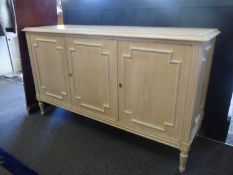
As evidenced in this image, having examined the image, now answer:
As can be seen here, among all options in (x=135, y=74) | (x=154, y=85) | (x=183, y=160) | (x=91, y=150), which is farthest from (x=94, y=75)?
(x=183, y=160)

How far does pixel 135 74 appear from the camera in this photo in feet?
4.62

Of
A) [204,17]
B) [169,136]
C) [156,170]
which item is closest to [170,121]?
[169,136]

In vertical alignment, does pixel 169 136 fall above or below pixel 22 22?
below

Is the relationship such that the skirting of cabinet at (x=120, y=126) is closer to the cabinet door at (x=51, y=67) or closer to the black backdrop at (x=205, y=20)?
the cabinet door at (x=51, y=67)

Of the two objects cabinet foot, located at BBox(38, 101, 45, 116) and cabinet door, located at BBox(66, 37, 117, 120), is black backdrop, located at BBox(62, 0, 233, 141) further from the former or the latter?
cabinet foot, located at BBox(38, 101, 45, 116)

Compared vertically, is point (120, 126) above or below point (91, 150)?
above

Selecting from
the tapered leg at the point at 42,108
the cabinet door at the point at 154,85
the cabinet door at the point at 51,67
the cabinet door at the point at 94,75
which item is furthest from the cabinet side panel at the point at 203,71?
the tapered leg at the point at 42,108

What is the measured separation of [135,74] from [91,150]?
75cm

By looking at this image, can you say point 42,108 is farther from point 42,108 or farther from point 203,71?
point 203,71

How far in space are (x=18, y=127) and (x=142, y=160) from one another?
4.08 ft

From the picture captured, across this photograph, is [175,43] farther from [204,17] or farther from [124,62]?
[204,17]

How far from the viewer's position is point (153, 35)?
123 centimetres

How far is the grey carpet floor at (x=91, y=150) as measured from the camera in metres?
1.50

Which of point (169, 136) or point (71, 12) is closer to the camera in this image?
point (169, 136)
